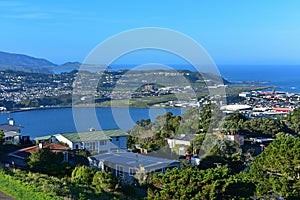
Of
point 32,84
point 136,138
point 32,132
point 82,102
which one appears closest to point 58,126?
point 32,132

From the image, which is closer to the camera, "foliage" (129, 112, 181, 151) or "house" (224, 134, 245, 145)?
"house" (224, 134, 245, 145)

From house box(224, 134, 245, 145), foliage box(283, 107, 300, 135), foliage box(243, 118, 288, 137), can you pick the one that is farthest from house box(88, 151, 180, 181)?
foliage box(283, 107, 300, 135)

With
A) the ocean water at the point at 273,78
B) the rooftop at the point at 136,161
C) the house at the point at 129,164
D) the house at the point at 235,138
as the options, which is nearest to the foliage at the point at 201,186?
the house at the point at 129,164

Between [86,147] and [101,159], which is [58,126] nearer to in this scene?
[86,147]

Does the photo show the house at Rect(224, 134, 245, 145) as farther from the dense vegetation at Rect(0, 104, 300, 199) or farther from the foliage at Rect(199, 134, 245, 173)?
the dense vegetation at Rect(0, 104, 300, 199)

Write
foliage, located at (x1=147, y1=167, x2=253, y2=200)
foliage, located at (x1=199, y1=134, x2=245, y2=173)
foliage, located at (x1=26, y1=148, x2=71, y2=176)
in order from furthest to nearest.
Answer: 1. foliage, located at (x1=199, y1=134, x2=245, y2=173)
2. foliage, located at (x1=26, y1=148, x2=71, y2=176)
3. foliage, located at (x1=147, y1=167, x2=253, y2=200)

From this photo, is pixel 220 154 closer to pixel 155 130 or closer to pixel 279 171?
pixel 279 171
